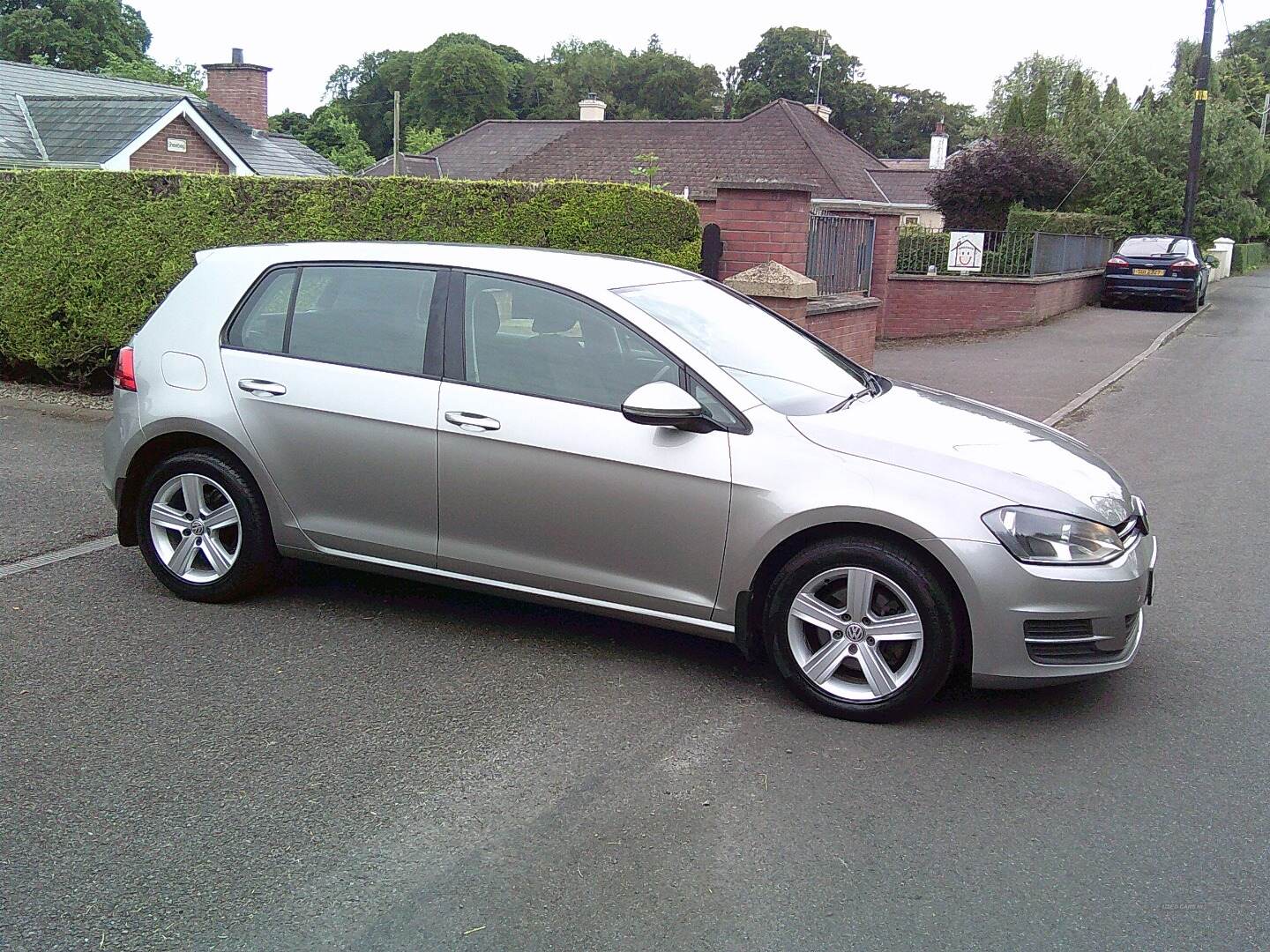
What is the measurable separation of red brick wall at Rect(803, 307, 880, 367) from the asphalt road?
608 centimetres

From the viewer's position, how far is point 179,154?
2791 centimetres

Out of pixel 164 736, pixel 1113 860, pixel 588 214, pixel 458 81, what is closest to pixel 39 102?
pixel 588 214

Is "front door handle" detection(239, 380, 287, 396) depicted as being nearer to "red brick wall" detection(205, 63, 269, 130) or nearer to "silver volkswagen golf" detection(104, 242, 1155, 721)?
"silver volkswagen golf" detection(104, 242, 1155, 721)

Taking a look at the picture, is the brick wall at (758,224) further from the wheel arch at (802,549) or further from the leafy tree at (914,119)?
the leafy tree at (914,119)

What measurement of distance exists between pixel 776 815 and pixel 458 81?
97.6 m

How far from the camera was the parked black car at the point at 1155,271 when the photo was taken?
24.8 m

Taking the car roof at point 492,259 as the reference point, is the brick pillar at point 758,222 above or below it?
above

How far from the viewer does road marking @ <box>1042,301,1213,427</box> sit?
11837mm

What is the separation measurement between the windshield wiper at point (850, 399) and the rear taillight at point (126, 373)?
10.5 ft

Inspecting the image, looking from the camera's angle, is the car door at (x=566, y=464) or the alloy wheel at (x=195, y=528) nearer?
the car door at (x=566, y=464)

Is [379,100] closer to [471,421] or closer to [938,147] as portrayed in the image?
[938,147]

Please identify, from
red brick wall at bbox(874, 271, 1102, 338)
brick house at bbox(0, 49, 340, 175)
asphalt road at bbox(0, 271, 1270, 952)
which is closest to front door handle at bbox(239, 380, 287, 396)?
asphalt road at bbox(0, 271, 1270, 952)

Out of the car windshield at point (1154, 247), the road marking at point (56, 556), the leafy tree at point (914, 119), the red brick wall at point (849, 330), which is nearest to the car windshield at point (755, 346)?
the road marking at point (56, 556)

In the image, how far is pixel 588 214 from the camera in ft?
33.8
